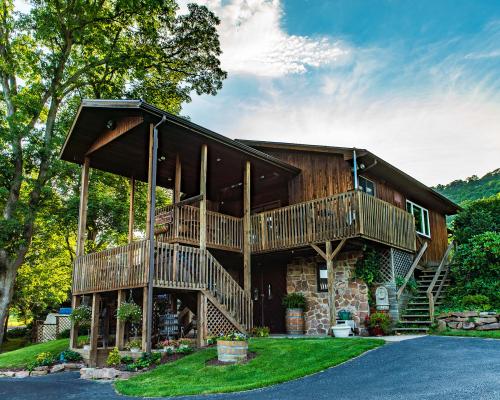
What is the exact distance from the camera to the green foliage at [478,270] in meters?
15.4

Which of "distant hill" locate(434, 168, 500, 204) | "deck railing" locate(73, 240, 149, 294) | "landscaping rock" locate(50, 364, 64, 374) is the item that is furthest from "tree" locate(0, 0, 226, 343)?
"distant hill" locate(434, 168, 500, 204)

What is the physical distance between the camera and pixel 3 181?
16875 mm

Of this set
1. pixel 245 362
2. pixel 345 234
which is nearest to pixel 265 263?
pixel 345 234

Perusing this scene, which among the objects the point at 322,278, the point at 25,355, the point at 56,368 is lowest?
the point at 56,368

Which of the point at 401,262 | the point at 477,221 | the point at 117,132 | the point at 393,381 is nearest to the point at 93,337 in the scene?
the point at 117,132

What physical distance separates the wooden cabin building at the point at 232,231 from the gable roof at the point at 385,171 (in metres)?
0.05

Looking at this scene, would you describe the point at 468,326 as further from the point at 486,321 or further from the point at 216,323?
the point at 216,323

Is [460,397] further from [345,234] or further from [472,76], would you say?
[472,76]

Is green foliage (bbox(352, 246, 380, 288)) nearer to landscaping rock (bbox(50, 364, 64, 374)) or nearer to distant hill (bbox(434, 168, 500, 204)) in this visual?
landscaping rock (bbox(50, 364, 64, 374))

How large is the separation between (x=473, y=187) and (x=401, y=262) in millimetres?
25795

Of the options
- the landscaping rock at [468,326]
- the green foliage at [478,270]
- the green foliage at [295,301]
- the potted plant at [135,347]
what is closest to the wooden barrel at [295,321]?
the green foliage at [295,301]

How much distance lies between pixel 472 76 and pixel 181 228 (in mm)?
11292

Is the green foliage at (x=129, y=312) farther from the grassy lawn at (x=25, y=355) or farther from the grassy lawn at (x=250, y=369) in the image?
the grassy lawn at (x=25, y=355)

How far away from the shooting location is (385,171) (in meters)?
16.6
